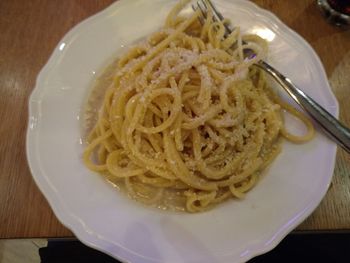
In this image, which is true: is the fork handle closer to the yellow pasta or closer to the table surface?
the yellow pasta

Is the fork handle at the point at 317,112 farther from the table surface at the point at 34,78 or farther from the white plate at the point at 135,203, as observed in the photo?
the table surface at the point at 34,78

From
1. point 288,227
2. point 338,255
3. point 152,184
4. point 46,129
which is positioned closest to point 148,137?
point 152,184

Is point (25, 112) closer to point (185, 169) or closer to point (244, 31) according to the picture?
point (185, 169)

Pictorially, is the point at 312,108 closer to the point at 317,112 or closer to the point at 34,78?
the point at 317,112

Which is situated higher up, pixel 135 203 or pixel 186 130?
pixel 186 130

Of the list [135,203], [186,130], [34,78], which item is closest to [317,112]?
[186,130]

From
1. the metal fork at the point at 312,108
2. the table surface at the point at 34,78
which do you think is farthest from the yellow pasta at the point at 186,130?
the table surface at the point at 34,78
